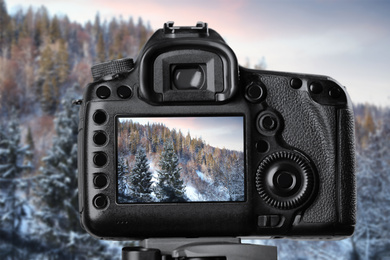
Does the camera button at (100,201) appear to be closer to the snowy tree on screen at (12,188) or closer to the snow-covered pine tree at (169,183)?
the snow-covered pine tree at (169,183)

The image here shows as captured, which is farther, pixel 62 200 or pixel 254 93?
pixel 62 200

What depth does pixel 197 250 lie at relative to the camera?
58 cm

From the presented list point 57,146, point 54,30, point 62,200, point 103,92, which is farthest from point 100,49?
point 103,92

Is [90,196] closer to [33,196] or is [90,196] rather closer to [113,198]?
[113,198]

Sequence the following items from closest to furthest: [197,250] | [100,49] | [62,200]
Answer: [197,250], [62,200], [100,49]

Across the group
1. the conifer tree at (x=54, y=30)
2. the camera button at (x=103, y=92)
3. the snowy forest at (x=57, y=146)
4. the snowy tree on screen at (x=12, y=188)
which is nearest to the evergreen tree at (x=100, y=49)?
the snowy forest at (x=57, y=146)

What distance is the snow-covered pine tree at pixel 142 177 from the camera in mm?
584

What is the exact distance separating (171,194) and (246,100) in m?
0.13

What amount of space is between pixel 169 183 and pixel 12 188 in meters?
4.98

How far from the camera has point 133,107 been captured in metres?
0.59

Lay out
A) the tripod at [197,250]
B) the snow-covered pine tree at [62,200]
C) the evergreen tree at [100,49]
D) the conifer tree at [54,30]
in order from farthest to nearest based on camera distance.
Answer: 1. the conifer tree at [54,30]
2. the evergreen tree at [100,49]
3. the snow-covered pine tree at [62,200]
4. the tripod at [197,250]

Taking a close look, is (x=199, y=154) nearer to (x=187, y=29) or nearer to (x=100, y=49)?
(x=187, y=29)

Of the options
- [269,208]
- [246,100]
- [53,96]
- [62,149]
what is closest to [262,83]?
[246,100]

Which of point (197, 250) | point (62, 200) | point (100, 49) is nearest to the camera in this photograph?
point (197, 250)
